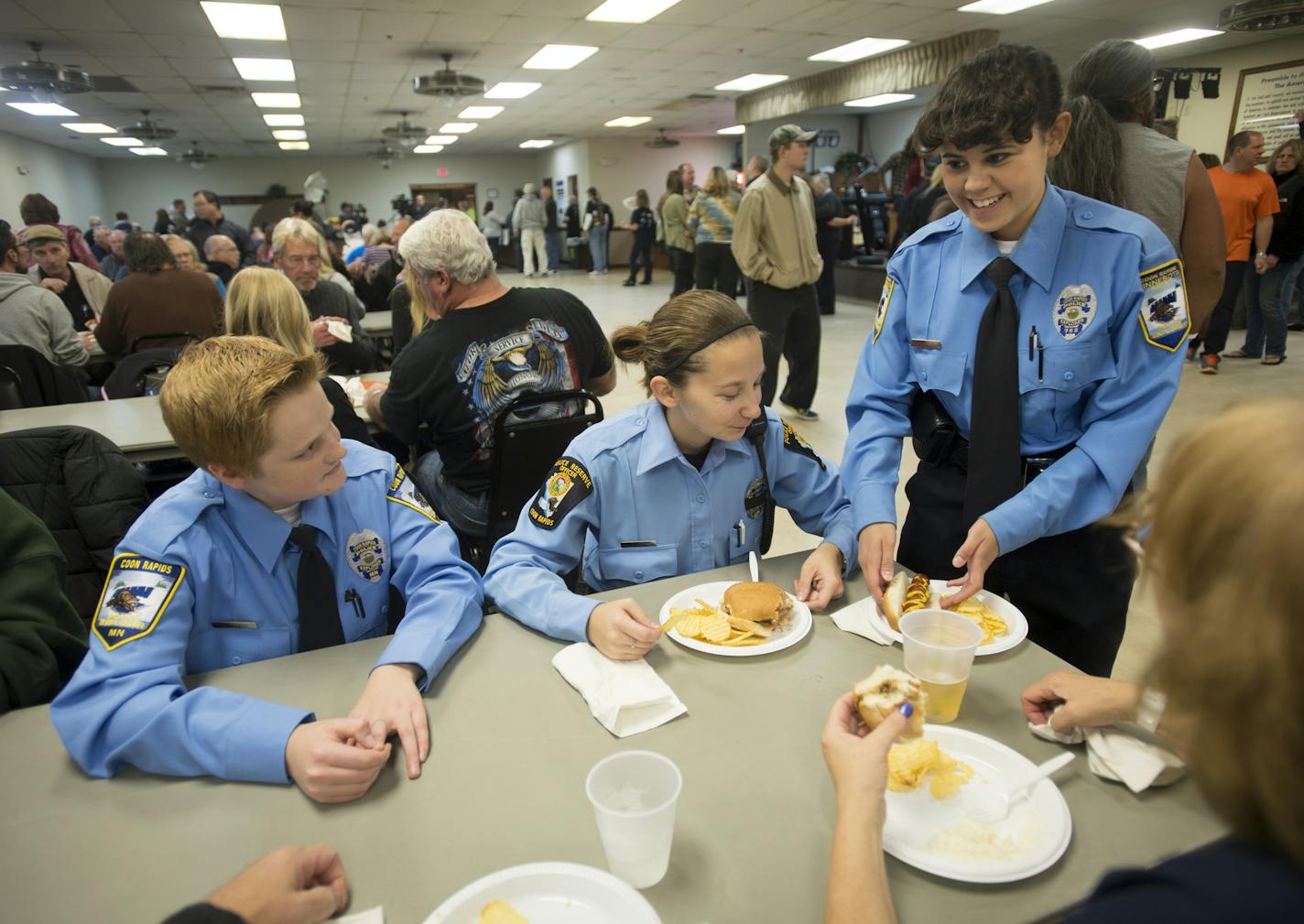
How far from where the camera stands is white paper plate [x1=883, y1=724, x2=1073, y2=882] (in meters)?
0.79

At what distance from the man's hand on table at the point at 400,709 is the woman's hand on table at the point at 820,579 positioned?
2.26ft

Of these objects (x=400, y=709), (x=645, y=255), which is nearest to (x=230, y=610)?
(x=400, y=709)

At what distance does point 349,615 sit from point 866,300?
32.6 feet

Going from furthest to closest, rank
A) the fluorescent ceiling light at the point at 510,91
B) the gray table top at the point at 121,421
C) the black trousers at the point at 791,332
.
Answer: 1. the fluorescent ceiling light at the point at 510,91
2. the black trousers at the point at 791,332
3. the gray table top at the point at 121,421

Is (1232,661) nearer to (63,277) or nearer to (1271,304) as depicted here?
(63,277)

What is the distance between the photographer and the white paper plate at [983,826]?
0.79 metres

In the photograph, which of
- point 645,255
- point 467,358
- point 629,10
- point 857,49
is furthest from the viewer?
point 645,255

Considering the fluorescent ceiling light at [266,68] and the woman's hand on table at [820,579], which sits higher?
the fluorescent ceiling light at [266,68]

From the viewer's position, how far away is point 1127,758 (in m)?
0.92

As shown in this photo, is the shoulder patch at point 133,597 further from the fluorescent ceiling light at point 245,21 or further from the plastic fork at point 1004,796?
the fluorescent ceiling light at point 245,21

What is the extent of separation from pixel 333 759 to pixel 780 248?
4.20 meters

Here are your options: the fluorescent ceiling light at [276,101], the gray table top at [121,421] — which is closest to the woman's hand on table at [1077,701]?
Answer: the gray table top at [121,421]

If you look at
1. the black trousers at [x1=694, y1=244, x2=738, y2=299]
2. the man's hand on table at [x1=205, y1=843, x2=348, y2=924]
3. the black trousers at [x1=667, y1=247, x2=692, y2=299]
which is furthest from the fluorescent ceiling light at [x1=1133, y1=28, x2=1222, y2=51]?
the man's hand on table at [x1=205, y1=843, x2=348, y2=924]

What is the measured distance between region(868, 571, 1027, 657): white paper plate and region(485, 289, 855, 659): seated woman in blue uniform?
0.14m
